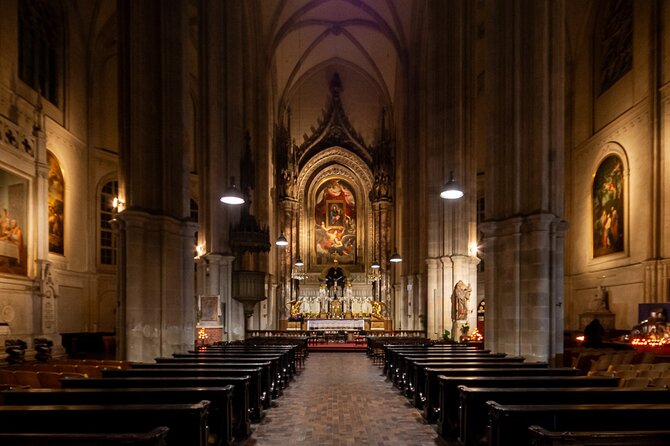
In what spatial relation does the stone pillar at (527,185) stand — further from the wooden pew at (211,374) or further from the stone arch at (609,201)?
the stone arch at (609,201)

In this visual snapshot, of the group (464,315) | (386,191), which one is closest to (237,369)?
(464,315)

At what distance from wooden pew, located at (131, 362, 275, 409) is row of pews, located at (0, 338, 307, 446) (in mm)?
37

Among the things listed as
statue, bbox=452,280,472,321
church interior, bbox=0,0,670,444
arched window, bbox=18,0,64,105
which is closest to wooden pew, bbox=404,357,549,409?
church interior, bbox=0,0,670,444

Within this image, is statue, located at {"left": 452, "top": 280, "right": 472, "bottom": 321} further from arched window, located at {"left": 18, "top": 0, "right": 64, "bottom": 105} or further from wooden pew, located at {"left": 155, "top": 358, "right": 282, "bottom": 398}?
arched window, located at {"left": 18, "top": 0, "right": 64, "bottom": 105}

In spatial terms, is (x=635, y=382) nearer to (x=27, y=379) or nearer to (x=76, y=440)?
(x=76, y=440)

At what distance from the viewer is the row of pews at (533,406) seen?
4.47m

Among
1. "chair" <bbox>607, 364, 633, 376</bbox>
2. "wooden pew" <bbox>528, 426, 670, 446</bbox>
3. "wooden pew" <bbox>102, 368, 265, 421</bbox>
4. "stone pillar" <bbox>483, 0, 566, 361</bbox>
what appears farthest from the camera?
"stone pillar" <bbox>483, 0, 566, 361</bbox>

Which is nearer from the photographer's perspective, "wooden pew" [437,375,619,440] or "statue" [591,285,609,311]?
"wooden pew" [437,375,619,440]

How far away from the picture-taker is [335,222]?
142ft

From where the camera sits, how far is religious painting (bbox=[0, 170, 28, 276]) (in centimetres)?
1902

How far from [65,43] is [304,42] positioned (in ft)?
60.0

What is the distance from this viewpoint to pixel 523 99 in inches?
503

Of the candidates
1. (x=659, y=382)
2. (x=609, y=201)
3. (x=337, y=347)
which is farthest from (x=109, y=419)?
(x=609, y=201)

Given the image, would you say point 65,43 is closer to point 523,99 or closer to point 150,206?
point 150,206
